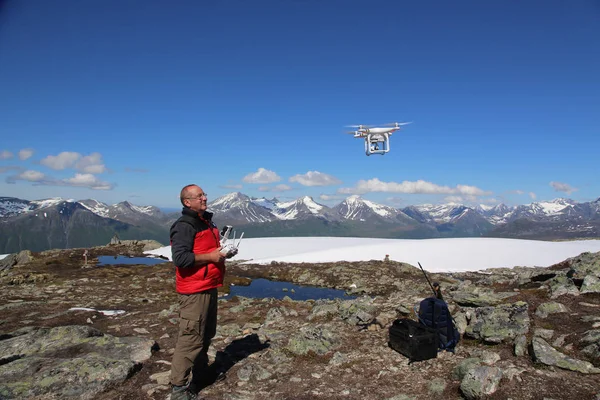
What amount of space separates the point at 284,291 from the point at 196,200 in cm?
2949

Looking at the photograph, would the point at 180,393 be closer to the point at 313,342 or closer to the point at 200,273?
the point at 200,273

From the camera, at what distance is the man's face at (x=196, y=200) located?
6367mm

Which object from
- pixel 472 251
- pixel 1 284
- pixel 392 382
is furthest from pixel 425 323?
pixel 472 251

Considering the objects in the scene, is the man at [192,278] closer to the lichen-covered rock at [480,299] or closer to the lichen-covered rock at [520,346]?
the lichen-covered rock at [520,346]

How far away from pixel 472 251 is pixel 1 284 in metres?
56.7

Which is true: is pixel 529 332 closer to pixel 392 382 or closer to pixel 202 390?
pixel 392 382

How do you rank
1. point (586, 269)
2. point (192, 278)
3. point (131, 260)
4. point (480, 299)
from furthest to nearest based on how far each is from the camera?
point (131, 260) < point (586, 269) < point (480, 299) < point (192, 278)

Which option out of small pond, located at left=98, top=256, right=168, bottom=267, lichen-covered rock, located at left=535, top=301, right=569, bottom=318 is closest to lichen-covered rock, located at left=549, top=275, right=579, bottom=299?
lichen-covered rock, located at left=535, top=301, right=569, bottom=318

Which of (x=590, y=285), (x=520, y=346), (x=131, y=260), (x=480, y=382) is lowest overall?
(x=131, y=260)

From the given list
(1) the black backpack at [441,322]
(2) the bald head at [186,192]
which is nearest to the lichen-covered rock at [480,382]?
(1) the black backpack at [441,322]

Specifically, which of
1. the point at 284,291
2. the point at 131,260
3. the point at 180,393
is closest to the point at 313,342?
the point at 180,393

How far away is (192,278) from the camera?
636 cm

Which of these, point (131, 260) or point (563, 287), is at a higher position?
point (563, 287)

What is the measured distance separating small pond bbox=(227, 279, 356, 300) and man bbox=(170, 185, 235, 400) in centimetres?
2494
